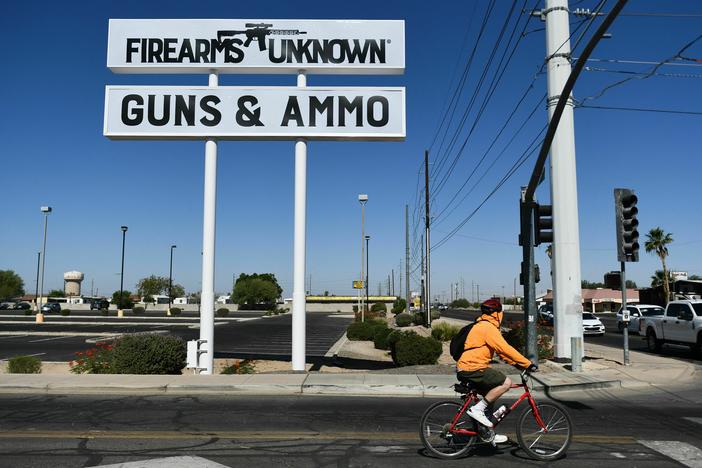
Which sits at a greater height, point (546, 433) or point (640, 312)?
point (640, 312)

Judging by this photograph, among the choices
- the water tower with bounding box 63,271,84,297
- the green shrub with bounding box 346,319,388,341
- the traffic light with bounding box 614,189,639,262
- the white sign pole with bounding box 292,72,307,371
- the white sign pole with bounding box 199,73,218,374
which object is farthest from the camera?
the water tower with bounding box 63,271,84,297

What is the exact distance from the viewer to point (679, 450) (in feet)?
23.7

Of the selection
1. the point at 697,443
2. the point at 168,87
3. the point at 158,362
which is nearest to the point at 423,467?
the point at 697,443

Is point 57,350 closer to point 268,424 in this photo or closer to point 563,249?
point 268,424

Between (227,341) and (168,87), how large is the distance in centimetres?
1569

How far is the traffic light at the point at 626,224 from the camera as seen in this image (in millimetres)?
16047

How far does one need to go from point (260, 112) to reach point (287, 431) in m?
9.73

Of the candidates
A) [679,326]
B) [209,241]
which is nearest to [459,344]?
[209,241]

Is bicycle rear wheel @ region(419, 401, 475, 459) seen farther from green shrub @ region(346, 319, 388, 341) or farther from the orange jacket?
green shrub @ region(346, 319, 388, 341)

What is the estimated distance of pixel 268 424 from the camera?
873 cm

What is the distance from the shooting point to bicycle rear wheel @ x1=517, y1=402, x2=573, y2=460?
6.61 meters

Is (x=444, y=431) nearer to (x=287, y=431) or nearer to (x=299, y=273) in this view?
(x=287, y=431)

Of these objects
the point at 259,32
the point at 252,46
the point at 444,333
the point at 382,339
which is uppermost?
the point at 259,32

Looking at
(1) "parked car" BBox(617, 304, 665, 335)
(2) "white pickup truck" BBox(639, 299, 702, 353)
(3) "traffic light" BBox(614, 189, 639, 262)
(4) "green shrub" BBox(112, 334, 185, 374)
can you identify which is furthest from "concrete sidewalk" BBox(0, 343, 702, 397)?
(1) "parked car" BBox(617, 304, 665, 335)
